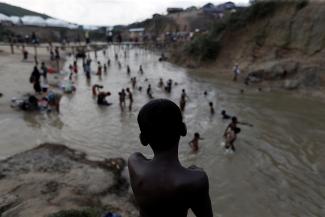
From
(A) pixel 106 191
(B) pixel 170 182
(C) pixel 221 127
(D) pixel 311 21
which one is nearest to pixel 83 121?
(C) pixel 221 127

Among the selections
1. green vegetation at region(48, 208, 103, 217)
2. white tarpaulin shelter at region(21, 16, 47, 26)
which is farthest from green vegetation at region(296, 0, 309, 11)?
white tarpaulin shelter at region(21, 16, 47, 26)

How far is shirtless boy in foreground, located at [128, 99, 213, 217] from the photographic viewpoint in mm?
1897

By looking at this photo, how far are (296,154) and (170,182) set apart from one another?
10937 mm

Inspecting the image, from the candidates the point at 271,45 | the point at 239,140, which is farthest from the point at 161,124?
the point at 271,45

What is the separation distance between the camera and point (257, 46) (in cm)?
2967

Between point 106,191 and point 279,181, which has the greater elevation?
point 106,191

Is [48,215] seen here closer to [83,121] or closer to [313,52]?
[83,121]

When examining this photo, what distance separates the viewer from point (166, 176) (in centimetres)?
194

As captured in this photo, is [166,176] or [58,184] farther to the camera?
[58,184]

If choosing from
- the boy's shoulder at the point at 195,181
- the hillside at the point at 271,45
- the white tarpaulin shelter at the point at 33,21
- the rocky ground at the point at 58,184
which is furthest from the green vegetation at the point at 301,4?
the white tarpaulin shelter at the point at 33,21

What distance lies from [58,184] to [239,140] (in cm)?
797

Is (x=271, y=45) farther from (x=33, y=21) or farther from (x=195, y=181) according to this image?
(x=33, y=21)

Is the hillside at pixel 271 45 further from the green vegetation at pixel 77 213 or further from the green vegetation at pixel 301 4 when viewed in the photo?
the green vegetation at pixel 77 213

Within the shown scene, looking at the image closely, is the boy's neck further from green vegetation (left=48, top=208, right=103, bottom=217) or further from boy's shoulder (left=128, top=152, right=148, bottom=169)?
green vegetation (left=48, top=208, right=103, bottom=217)
